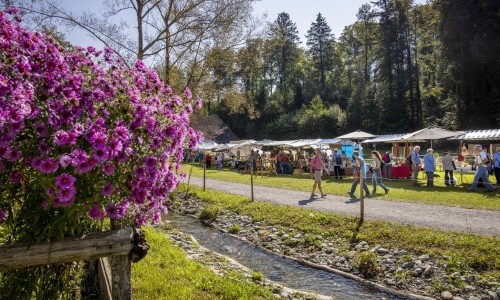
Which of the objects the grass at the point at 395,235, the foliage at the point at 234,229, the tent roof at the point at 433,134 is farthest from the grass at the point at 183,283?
the tent roof at the point at 433,134

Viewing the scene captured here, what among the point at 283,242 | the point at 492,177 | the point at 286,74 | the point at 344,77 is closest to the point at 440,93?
the point at 344,77

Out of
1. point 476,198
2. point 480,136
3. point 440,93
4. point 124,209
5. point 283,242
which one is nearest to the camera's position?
point 124,209

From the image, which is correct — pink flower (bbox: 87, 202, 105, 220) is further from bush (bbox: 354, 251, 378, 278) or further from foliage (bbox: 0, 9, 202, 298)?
bush (bbox: 354, 251, 378, 278)

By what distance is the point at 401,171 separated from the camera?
19.3m

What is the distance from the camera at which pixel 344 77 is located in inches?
2753

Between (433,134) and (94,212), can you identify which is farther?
(433,134)

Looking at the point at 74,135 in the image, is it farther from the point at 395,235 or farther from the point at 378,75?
A: the point at 378,75

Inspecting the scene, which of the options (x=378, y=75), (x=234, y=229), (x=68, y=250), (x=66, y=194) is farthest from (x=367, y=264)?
(x=378, y=75)

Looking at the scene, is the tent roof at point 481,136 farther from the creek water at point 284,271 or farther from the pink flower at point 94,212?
the pink flower at point 94,212

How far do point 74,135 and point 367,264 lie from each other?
6.90 metres

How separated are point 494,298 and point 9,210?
7432mm

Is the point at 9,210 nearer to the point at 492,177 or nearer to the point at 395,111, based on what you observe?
the point at 492,177

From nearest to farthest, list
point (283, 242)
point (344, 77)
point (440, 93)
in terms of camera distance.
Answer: point (283, 242) < point (440, 93) < point (344, 77)

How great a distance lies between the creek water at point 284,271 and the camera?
7062 millimetres
